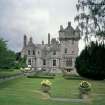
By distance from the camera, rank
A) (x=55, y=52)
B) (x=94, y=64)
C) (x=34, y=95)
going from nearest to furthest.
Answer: (x=34, y=95) → (x=94, y=64) → (x=55, y=52)

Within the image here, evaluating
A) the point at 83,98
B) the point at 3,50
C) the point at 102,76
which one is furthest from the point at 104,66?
the point at 83,98

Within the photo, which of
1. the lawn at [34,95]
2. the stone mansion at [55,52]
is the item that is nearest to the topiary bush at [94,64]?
the lawn at [34,95]

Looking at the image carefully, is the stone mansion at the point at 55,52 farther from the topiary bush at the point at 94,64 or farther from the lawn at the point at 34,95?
the lawn at the point at 34,95

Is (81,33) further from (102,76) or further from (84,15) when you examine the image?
(102,76)

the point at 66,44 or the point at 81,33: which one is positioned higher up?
the point at 66,44

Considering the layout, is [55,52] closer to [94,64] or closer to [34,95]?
[94,64]

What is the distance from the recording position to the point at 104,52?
54.9m

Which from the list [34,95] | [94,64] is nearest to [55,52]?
[94,64]

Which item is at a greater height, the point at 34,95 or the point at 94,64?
the point at 94,64

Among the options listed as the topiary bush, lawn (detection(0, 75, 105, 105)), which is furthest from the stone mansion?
lawn (detection(0, 75, 105, 105))

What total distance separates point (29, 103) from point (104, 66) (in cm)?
3848

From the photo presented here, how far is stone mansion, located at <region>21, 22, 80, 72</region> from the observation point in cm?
9800

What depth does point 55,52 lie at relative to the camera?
103 meters

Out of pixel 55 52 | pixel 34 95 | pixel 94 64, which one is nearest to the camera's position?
pixel 34 95
